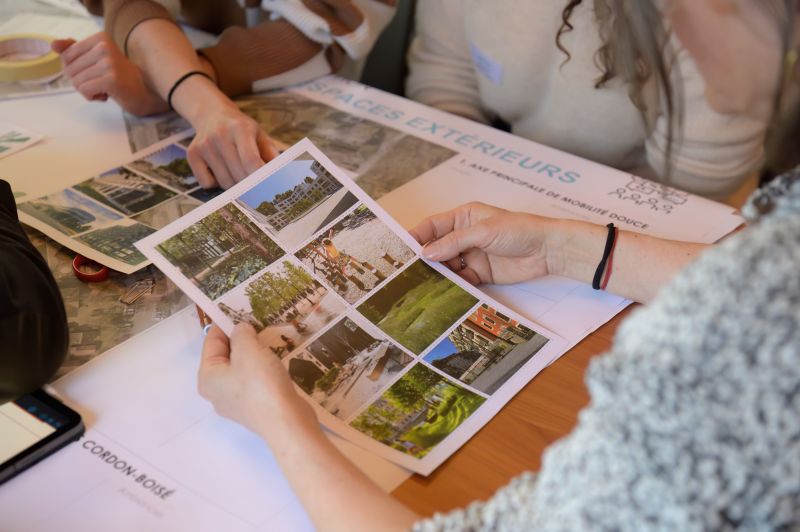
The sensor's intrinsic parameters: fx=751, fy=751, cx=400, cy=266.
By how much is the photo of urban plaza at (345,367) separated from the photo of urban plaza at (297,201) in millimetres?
128

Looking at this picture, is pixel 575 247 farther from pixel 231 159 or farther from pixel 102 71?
pixel 102 71

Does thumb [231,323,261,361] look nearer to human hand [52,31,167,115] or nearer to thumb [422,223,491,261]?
thumb [422,223,491,261]

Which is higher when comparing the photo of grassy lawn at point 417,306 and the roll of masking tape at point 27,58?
the roll of masking tape at point 27,58

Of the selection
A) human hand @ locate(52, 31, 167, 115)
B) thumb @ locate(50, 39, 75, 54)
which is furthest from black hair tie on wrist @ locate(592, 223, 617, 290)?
thumb @ locate(50, 39, 75, 54)

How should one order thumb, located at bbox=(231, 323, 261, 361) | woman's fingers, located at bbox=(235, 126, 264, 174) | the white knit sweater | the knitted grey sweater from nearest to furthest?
1. the knitted grey sweater
2. thumb, located at bbox=(231, 323, 261, 361)
3. woman's fingers, located at bbox=(235, 126, 264, 174)
4. the white knit sweater

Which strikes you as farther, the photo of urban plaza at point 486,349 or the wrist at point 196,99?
the wrist at point 196,99

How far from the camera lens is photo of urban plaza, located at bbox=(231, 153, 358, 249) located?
0.82 meters

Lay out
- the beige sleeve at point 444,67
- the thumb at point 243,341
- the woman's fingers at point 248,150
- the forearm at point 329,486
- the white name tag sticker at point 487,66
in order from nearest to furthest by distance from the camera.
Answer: the forearm at point 329,486 → the thumb at point 243,341 → the woman's fingers at point 248,150 → the white name tag sticker at point 487,66 → the beige sleeve at point 444,67

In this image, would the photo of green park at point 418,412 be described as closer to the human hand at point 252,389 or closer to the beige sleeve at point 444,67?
the human hand at point 252,389

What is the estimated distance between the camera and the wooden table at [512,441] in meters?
0.63

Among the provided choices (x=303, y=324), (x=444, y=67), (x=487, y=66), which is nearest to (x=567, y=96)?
(x=487, y=66)

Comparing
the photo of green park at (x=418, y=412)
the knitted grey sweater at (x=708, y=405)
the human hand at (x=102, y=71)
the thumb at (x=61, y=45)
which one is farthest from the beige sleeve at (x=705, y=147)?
the thumb at (x=61, y=45)

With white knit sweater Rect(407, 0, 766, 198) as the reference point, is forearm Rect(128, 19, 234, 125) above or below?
above

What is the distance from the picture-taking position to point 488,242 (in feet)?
2.70
